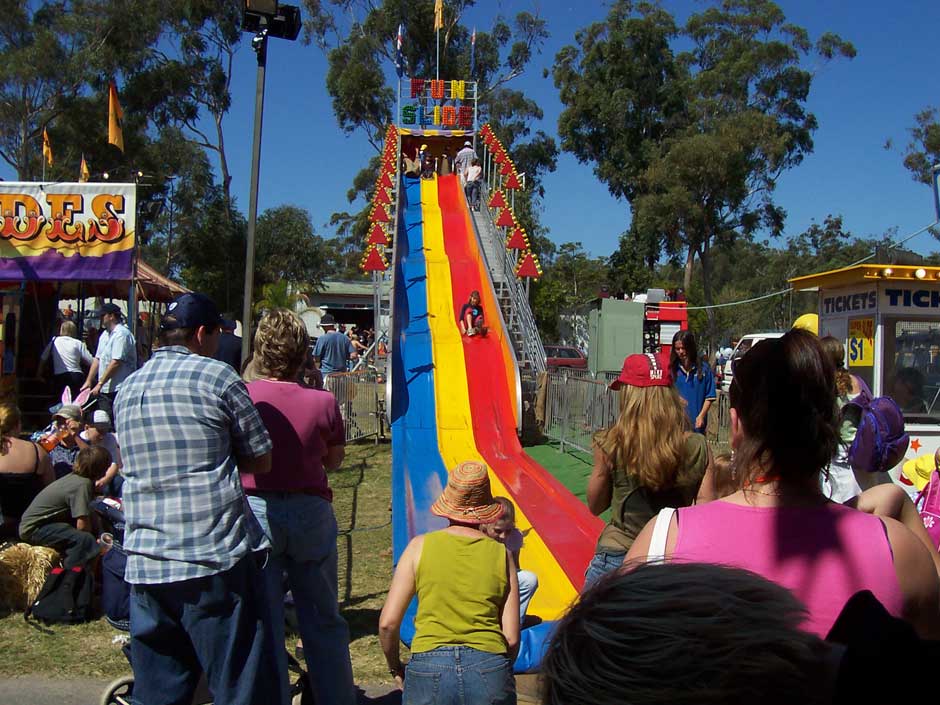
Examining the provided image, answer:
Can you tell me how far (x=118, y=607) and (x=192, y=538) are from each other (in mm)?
2462

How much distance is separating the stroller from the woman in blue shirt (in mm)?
4865

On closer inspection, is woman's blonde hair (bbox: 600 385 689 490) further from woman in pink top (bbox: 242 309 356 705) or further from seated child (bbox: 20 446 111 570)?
seated child (bbox: 20 446 111 570)

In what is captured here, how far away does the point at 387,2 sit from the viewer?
4306 centimetres

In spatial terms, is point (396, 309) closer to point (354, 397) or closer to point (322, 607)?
point (354, 397)

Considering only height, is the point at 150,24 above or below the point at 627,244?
above

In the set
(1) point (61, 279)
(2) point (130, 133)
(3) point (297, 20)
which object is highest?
(2) point (130, 133)

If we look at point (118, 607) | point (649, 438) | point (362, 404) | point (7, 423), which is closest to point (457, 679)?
point (649, 438)

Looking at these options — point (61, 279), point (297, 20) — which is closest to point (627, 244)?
point (61, 279)

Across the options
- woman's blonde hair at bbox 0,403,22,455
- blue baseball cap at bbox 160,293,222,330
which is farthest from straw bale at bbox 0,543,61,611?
blue baseball cap at bbox 160,293,222,330

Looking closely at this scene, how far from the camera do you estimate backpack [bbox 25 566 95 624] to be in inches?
211

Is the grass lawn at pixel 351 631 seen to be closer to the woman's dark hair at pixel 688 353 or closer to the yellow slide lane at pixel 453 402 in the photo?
the yellow slide lane at pixel 453 402

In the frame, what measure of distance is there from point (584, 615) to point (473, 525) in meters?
2.54

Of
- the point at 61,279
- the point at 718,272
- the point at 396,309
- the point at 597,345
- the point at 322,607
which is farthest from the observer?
the point at 718,272

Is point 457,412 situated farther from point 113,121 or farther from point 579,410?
point 113,121
